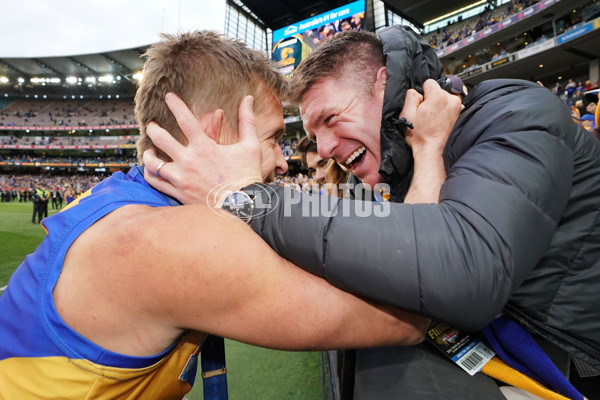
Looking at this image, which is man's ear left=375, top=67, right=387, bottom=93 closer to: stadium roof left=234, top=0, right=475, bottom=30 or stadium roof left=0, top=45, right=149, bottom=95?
stadium roof left=234, top=0, right=475, bottom=30

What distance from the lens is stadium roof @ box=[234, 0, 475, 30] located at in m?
31.4

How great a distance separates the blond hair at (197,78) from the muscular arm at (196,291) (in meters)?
0.62

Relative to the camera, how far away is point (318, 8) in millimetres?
37438

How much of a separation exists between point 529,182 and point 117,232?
1.39 metres

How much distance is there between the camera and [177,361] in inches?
55.3

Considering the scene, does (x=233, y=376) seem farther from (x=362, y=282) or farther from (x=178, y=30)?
(x=178, y=30)

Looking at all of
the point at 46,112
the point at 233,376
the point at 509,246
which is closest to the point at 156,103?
the point at 509,246

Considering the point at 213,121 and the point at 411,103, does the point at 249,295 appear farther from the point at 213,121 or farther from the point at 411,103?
the point at 411,103

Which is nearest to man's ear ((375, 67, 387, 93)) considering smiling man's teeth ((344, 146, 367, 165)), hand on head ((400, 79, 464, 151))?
smiling man's teeth ((344, 146, 367, 165))

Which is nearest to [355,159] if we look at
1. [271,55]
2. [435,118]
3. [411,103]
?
[411,103]

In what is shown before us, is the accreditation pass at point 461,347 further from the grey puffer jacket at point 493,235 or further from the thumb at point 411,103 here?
the thumb at point 411,103

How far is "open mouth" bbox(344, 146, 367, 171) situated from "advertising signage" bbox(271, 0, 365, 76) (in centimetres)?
2703

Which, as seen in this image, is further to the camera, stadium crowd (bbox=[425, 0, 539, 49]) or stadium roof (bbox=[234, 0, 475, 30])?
stadium roof (bbox=[234, 0, 475, 30])

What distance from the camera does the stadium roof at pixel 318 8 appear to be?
3141 cm
